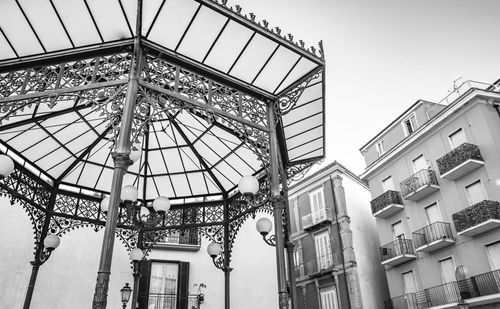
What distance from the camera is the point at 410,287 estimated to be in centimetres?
2030

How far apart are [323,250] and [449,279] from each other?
25.9 feet

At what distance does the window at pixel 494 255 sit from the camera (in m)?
16.3

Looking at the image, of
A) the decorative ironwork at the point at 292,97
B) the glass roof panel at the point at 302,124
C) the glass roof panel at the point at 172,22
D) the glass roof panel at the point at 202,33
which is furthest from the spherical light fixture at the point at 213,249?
the glass roof panel at the point at 172,22

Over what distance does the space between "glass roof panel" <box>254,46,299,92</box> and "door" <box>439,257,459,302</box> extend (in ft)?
50.8

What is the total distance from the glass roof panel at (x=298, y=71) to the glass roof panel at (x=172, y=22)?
225 cm

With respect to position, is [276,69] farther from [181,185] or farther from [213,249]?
[181,185]

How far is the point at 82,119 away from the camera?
32.0ft

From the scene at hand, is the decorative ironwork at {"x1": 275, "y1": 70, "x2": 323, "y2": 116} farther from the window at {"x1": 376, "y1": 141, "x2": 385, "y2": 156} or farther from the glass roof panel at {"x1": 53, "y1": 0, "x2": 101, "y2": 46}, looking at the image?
the window at {"x1": 376, "y1": 141, "x2": 385, "y2": 156}

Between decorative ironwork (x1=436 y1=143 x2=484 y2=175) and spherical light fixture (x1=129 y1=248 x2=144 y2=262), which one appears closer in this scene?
spherical light fixture (x1=129 y1=248 x2=144 y2=262)

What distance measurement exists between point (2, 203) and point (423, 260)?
19.8 metres

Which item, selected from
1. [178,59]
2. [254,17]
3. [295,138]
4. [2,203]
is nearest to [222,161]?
[295,138]

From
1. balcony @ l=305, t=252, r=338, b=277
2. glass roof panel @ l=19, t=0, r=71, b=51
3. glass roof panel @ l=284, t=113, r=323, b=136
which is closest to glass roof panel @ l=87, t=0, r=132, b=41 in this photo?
glass roof panel @ l=19, t=0, r=71, b=51

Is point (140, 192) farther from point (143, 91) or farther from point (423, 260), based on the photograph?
point (423, 260)

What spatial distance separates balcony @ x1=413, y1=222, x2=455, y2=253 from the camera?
59.7 ft
